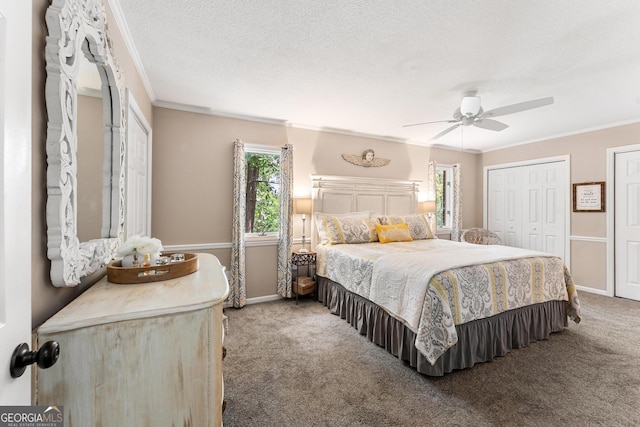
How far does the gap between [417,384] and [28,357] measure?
2.17 meters

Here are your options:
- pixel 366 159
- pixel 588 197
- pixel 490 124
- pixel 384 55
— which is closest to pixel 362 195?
pixel 366 159

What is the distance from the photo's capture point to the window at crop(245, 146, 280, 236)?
13.1 ft

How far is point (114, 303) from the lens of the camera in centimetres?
105

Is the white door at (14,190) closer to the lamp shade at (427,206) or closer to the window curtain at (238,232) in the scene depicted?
the window curtain at (238,232)

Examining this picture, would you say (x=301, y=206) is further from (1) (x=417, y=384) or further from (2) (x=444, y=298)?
(1) (x=417, y=384)

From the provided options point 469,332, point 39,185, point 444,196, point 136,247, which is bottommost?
point 469,332

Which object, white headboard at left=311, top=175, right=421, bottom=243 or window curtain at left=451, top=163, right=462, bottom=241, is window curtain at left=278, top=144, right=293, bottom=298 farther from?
window curtain at left=451, top=163, right=462, bottom=241

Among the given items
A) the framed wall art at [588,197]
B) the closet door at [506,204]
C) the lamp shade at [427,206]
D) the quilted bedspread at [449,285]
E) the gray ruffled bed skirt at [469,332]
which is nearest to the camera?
the quilted bedspread at [449,285]

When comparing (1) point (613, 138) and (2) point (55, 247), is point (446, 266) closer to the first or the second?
(2) point (55, 247)

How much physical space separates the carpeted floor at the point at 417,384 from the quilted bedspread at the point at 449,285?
0.33m

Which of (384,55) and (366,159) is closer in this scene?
(384,55)

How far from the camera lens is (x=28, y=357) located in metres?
0.62

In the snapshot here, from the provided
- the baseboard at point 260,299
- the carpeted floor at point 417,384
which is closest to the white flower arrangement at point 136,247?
the carpeted floor at point 417,384

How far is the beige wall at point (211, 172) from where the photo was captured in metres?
3.35
